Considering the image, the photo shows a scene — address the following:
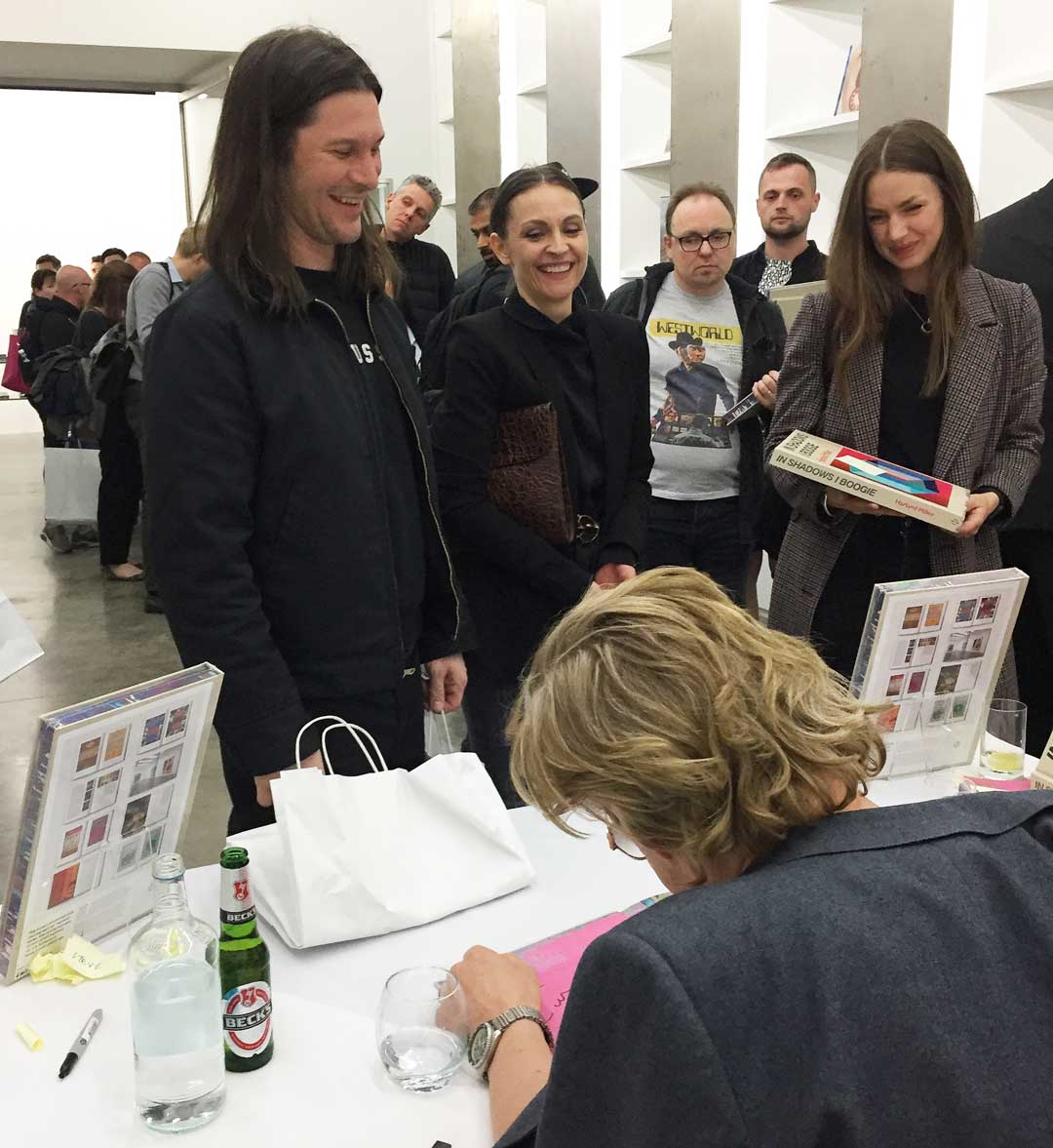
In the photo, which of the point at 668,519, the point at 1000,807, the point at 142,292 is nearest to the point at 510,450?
the point at 668,519

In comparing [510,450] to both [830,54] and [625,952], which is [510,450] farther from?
[830,54]

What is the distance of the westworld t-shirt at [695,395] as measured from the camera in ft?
9.62

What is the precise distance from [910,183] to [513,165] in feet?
18.2

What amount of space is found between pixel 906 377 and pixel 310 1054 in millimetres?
1684

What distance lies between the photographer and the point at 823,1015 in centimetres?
71

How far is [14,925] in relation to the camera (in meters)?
1.23

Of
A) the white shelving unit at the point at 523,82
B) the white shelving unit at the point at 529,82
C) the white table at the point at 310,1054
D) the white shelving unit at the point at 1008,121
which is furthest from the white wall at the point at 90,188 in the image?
the white table at the point at 310,1054

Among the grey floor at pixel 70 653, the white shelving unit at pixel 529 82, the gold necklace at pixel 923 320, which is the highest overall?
the white shelving unit at pixel 529 82

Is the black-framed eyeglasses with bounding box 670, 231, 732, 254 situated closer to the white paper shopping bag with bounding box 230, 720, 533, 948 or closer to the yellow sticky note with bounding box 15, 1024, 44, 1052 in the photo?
the white paper shopping bag with bounding box 230, 720, 533, 948

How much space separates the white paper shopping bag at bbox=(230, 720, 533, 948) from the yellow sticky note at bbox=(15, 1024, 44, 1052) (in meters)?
0.27

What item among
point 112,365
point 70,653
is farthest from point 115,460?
point 70,653

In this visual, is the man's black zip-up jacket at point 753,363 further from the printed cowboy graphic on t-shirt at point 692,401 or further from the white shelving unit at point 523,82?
the white shelving unit at point 523,82

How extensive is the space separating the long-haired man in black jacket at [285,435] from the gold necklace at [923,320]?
1076 millimetres

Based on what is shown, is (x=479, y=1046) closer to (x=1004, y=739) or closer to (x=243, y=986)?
(x=243, y=986)
